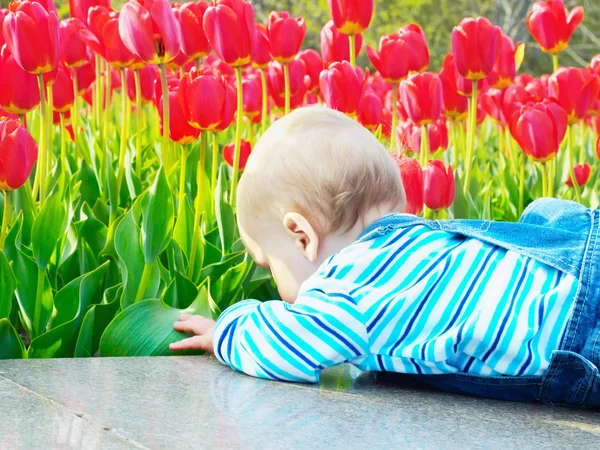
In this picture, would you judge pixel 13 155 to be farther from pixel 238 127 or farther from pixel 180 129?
pixel 238 127

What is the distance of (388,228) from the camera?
1.81 metres

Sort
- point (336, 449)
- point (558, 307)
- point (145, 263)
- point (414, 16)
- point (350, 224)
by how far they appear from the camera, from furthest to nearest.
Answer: point (414, 16) → point (145, 263) → point (350, 224) → point (558, 307) → point (336, 449)

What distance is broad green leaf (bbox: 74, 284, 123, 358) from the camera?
190cm

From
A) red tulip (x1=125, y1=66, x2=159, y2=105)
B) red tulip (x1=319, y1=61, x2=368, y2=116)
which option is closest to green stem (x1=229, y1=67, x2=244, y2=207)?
red tulip (x1=319, y1=61, x2=368, y2=116)

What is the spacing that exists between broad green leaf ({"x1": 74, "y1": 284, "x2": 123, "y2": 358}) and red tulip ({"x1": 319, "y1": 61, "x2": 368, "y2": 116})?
0.83 meters

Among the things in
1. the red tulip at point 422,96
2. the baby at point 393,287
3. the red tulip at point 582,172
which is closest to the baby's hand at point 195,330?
the baby at point 393,287

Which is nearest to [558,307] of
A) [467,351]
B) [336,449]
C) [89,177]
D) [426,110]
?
[467,351]

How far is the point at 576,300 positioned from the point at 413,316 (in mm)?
276

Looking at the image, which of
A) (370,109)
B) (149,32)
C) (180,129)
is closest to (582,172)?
(370,109)

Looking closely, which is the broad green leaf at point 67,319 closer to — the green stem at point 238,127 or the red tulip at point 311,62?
the green stem at point 238,127

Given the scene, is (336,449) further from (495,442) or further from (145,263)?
(145,263)

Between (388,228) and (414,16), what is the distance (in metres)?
18.2

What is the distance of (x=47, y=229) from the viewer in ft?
6.56

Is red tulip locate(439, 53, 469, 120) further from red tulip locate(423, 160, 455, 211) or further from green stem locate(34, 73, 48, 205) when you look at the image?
green stem locate(34, 73, 48, 205)
